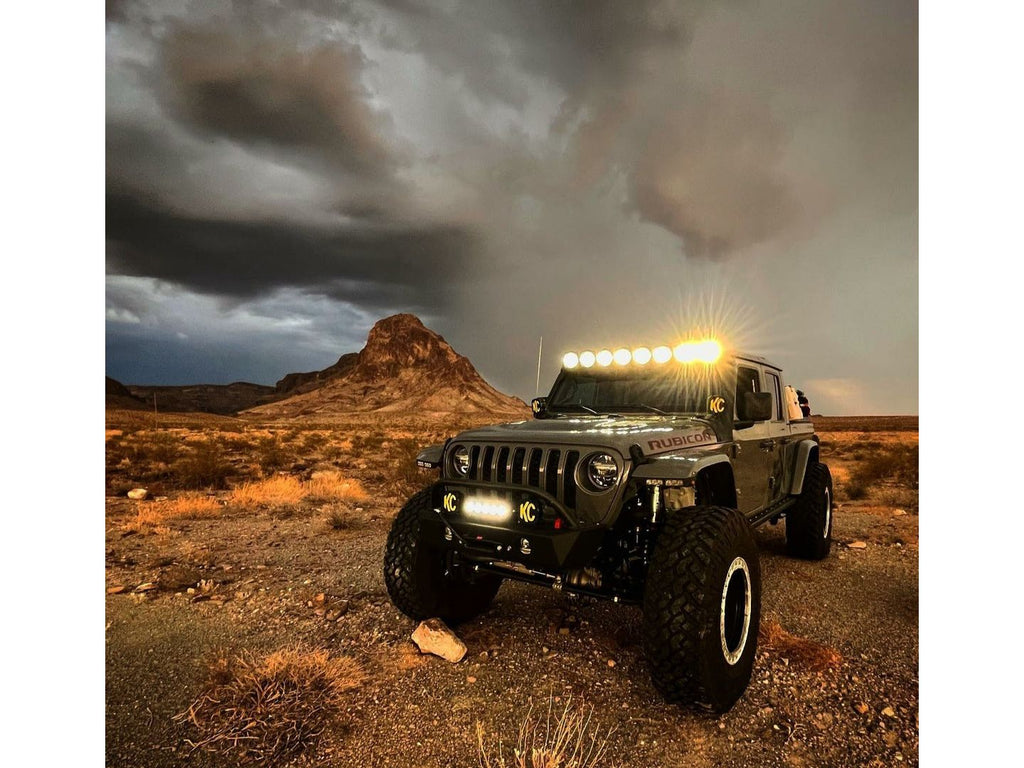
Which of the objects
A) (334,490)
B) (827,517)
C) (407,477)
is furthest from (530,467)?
(407,477)

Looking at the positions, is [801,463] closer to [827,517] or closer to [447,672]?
[827,517]

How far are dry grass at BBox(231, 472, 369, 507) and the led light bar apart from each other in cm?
638

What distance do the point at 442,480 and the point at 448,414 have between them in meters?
75.8

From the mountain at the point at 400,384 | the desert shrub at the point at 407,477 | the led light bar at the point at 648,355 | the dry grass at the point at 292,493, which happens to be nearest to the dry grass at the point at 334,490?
the dry grass at the point at 292,493

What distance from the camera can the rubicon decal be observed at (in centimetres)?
299

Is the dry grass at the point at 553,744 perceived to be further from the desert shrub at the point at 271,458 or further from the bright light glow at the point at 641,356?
the desert shrub at the point at 271,458

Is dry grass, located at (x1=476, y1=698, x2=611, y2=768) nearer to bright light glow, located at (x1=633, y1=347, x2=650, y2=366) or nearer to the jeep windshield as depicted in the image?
the jeep windshield

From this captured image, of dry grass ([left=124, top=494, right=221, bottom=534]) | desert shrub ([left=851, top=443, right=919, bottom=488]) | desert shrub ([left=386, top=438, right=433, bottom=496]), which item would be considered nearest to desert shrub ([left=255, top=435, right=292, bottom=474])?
desert shrub ([left=386, top=438, right=433, bottom=496])

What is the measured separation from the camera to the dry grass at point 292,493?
900 centimetres

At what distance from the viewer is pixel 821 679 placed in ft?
10.2

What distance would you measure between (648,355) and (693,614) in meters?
2.06

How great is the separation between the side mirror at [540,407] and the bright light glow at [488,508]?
1519 mm

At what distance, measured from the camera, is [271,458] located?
1503cm
